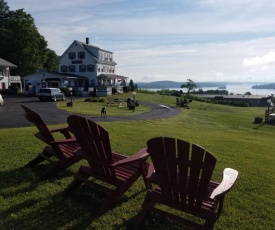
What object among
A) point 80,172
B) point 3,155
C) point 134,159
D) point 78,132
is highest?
point 78,132

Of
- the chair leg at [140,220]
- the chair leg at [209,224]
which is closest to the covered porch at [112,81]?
the chair leg at [140,220]

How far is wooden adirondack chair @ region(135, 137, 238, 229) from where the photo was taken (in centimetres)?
338

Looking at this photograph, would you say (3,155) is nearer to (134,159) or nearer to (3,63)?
(134,159)

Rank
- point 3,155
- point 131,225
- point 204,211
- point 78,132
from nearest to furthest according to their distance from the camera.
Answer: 1. point 204,211
2. point 131,225
3. point 78,132
4. point 3,155

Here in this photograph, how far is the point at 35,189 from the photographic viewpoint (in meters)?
5.37

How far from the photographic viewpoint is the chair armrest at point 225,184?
3.63m

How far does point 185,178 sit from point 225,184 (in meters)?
0.73

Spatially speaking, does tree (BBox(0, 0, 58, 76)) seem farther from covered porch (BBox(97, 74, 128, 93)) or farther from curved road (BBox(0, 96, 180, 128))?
curved road (BBox(0, 96, 180, 128))

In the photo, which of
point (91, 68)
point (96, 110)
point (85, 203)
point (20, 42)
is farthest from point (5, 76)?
point (85, 203)

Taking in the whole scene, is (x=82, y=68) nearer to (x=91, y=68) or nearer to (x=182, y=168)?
(x=91, y=68)

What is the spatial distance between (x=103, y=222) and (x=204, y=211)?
151cm

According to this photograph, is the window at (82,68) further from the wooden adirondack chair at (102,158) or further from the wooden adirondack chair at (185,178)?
the wooden adirondack chair at (185,178)

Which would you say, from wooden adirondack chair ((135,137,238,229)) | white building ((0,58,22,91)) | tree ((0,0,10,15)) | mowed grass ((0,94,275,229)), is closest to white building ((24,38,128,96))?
white building ((0,58,22,91))

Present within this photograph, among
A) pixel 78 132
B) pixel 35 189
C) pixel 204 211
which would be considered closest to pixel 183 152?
pixel 204 211
